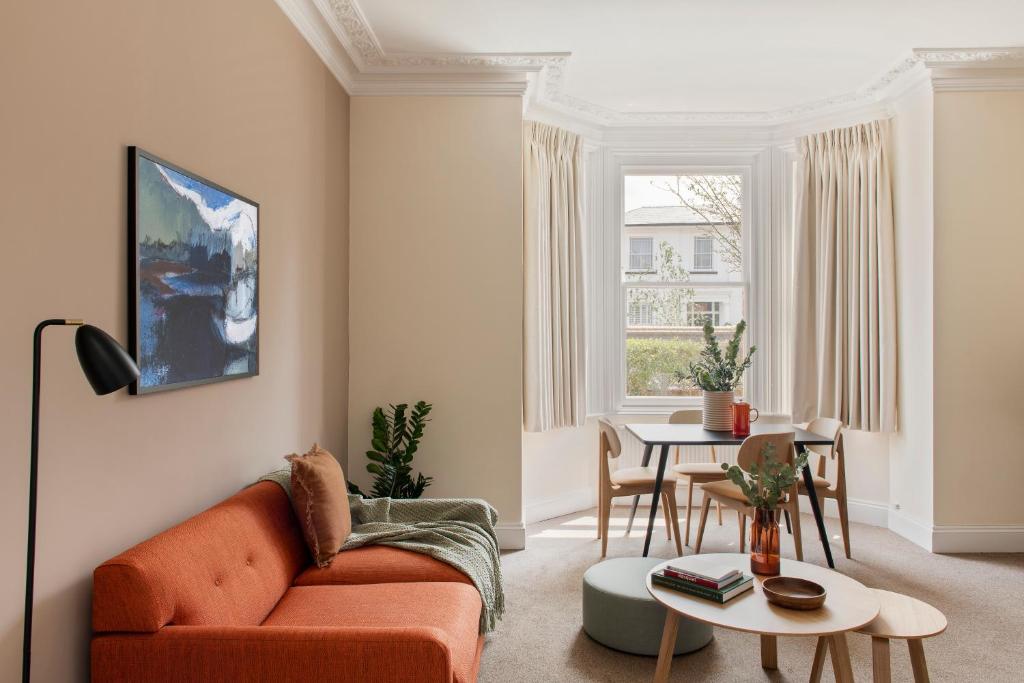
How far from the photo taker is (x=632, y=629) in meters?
3.07

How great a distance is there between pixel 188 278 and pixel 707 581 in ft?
6.64

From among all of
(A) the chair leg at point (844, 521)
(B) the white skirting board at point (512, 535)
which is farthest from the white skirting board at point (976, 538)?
(B) the white skirting board at point (512, 535)

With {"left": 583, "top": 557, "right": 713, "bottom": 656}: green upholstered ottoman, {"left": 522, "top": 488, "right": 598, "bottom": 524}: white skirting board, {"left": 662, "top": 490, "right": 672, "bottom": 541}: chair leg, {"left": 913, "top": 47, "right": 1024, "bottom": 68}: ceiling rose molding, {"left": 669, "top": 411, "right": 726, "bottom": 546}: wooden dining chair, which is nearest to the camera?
{"left": 583, "top": 557, "right": 713, "bottom": 656}: green upholstered ottoman

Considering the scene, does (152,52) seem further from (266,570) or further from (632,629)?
(632,629)

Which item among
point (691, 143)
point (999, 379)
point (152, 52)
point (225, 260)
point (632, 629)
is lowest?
point (632, 629)

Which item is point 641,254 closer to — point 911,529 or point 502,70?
point 502,70

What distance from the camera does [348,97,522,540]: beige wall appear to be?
15.1ft

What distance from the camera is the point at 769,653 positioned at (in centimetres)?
299

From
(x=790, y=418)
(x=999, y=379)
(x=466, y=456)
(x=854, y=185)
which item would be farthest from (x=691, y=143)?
(x=466, y=456)

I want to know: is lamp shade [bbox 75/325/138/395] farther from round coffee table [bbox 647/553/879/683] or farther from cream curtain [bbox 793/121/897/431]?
cream curtain [bbox 793/121/897/431]

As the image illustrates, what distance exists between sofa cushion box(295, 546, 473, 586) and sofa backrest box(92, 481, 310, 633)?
4.0 inches

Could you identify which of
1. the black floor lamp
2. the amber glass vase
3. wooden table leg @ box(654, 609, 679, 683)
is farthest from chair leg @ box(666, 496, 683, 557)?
the black floor lamp

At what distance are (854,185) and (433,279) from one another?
3040 millimetres

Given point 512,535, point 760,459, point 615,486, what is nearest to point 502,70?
point 615,486
